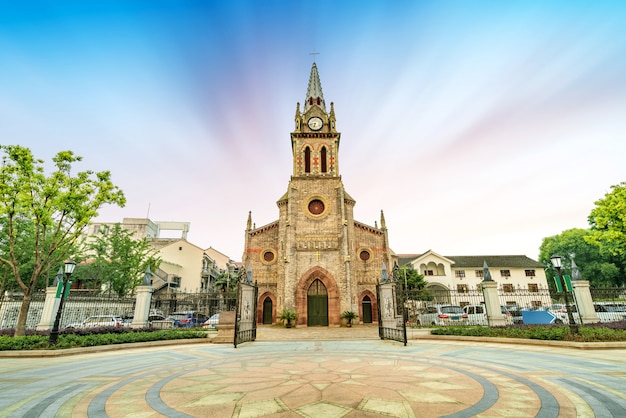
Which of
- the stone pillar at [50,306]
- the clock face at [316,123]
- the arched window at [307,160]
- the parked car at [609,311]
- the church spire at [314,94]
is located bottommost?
the parked car at [609,311]

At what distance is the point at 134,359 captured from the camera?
32.0 feet

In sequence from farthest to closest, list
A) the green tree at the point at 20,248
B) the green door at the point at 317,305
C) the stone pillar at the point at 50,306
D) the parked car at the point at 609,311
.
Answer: the green door at the point at 317,305 → the green tree at the point at 20,248 → the parked car at the point at 609,311 → the stone pillar at the point at 50,306

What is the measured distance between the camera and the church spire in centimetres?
3622

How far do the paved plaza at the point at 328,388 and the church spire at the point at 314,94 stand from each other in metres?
32.4

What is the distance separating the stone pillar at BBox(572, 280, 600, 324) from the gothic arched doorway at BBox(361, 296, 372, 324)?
15.7 metres

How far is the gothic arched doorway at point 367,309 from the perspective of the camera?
27719mm

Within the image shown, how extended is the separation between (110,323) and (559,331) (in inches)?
991

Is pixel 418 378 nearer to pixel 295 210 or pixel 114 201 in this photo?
pixel 114 201

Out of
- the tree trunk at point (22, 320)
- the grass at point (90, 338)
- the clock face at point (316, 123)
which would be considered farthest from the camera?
the clock face at point (316, 123)

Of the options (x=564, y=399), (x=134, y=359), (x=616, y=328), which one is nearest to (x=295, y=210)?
(x=134, y=359)

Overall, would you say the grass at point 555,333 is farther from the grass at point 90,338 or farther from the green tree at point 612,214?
the grass at point 90,338

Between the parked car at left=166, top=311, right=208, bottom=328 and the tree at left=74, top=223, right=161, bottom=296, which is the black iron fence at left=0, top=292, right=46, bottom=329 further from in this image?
the tree at left=74, top=223, right=161, bottom=296

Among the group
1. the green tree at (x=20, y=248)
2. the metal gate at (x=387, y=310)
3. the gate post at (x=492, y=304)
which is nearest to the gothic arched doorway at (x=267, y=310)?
the metal gate at (x=387, y=310)

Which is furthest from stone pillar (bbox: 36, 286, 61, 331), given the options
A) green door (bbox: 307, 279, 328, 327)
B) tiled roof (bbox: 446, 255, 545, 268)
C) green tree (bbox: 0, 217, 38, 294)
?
tiled roof (bbox: 446, 255, 545, 268)
